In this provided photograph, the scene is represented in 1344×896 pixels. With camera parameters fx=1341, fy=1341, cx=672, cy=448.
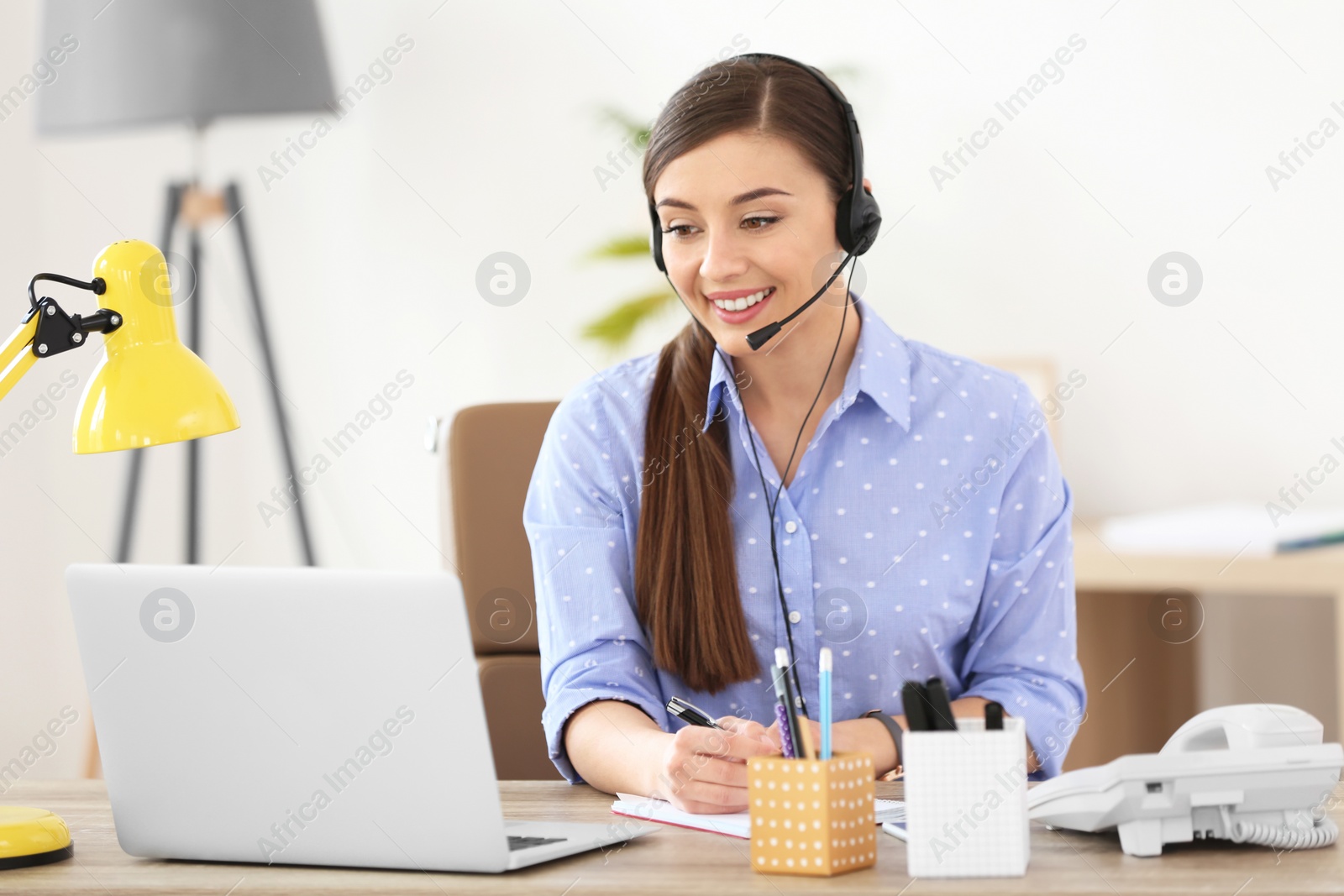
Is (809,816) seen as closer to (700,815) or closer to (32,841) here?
(700,815)

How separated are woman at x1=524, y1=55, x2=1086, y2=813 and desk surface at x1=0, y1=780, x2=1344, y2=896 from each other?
37 cm

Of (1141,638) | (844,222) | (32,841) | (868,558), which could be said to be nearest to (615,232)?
(1141,638)

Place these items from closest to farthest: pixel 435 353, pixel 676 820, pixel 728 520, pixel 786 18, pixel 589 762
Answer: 1. pixel 676 820
2. pixel 589 762
3. pixel 728 520
4. pixel 786 18
5. pixel 435 353

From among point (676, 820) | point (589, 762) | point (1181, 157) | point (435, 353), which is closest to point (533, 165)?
point (435, 353)

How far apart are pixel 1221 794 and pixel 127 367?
0.75 m

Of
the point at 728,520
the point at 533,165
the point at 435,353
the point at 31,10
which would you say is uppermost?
the point at 31,10

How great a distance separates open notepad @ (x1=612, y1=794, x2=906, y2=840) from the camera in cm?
89

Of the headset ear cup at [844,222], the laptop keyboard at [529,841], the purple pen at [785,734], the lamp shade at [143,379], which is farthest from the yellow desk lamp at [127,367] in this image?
the headset ear cup at [844,222]

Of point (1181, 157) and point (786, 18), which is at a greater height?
point (786, 18)

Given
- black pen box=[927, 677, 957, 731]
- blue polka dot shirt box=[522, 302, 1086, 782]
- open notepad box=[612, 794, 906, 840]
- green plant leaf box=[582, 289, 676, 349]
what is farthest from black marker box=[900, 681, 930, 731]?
green plant leaf box=[582, 289, 676, 349]

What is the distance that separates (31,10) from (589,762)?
7.64ft

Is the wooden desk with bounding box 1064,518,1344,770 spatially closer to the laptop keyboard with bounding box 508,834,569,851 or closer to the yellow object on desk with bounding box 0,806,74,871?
the laptop keyboard with bounding box 508,834,569,851

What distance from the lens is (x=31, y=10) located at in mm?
2725

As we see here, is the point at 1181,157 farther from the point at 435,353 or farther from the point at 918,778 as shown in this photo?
the point at 918,778
